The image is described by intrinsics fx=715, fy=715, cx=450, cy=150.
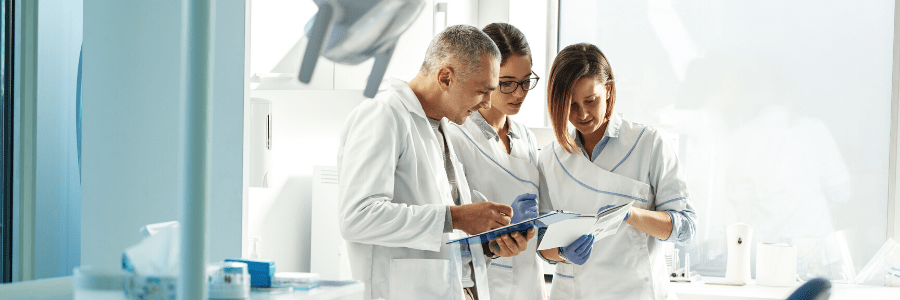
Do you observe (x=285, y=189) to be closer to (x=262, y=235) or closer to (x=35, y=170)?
(x=262, y=235)

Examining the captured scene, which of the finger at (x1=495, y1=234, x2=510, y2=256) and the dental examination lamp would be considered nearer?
the finger at (x1=495, y1=234, x2=510, y2=256)

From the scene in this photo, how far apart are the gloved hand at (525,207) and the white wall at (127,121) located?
2.85ft

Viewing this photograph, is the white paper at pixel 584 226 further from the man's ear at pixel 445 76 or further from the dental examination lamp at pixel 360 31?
the dental examination lamp at pixel 360 31

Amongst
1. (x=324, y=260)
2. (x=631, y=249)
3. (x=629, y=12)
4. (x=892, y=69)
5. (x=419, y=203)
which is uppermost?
(x=629, y=12)

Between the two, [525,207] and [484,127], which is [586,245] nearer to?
[525,207]

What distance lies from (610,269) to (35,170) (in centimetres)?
123

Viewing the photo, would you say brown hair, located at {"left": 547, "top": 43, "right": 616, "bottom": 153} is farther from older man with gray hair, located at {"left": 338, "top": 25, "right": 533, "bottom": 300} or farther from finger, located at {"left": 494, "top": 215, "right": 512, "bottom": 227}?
finger, located at {"left": 494, "top": 215, "right": 512, "bottom": 227}

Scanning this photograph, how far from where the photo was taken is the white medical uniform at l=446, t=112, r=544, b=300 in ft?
5.34

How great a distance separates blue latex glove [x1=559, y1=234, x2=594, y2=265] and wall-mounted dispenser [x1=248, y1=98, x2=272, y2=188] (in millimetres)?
935

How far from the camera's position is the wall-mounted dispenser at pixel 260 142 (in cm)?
204

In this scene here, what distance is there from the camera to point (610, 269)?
5.40 ft

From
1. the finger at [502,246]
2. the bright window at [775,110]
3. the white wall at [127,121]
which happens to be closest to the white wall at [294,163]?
the finger at [502,246]

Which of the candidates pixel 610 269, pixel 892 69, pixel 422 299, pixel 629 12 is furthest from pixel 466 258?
pixel 892 69

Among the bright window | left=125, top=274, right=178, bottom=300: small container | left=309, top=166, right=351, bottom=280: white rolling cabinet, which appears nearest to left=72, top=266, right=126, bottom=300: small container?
left=125, top=274, right=178, bottom=300: small container
